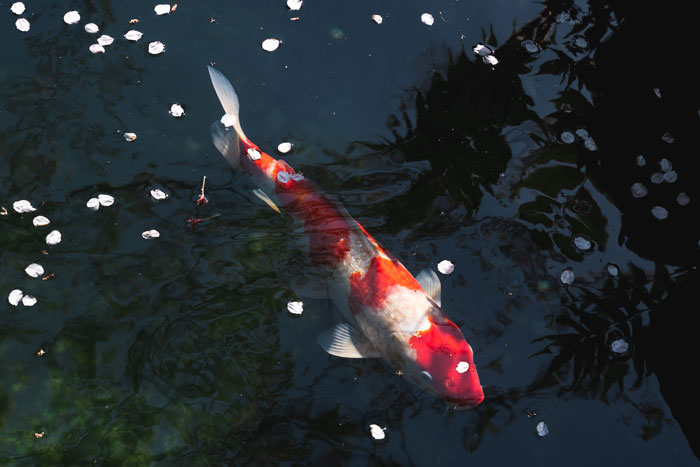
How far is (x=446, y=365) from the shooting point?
Answer: 3.69 meters

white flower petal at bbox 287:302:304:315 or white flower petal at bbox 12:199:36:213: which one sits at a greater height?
white flower petal at bbox 12:199:36:213

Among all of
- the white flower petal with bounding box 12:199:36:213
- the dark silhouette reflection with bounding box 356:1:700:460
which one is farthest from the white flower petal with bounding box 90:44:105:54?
the dark silhouette reflection with bounding box 356:1:700:460

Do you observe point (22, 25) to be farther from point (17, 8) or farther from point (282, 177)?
point (282, 177)

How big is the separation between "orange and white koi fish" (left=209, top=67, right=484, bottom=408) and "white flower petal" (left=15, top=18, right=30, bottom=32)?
5.26ft

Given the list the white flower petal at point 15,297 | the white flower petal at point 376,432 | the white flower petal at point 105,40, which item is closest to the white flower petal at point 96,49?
the white flower petal at point 105,40

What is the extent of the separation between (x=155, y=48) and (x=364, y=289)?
103 inches

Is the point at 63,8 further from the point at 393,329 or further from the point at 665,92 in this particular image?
the point at 665,92

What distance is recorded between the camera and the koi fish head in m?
3.68

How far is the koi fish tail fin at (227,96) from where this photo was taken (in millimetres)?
4363

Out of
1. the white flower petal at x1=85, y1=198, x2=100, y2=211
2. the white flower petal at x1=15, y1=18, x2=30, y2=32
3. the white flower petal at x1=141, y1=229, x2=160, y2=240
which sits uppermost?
the white flower petal at x1=15, y1=18, x2=30, y2=32

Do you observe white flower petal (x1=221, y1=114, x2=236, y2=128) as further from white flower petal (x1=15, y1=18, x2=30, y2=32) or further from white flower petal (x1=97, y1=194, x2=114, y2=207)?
white flower petal (x1=15, y1=18, x2=30, y2=32)

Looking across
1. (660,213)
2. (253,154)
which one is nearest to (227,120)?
(253,154)

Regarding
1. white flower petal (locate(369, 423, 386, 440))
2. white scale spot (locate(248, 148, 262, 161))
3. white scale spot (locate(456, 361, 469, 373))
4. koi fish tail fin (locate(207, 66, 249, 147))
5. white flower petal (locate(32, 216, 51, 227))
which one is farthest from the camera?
koi fish tail fin (locate(207, 66, 249, 147))

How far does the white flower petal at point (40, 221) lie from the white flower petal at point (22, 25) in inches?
64.9
